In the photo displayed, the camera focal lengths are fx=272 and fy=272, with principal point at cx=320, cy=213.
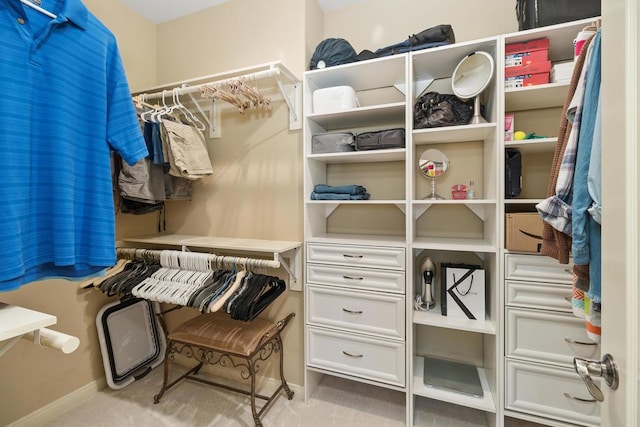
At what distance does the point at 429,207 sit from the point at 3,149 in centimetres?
206

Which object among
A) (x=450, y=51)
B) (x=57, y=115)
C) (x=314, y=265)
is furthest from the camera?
(x=314, y=265)

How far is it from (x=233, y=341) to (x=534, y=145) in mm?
2051

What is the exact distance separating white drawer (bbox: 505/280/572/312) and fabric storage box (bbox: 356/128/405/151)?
969mm

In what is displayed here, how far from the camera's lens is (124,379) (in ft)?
6.73

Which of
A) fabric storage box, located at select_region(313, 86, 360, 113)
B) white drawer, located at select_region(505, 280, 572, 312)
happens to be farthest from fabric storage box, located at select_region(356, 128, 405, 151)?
white drawer, located at select_region(505, 280, 572, 312)

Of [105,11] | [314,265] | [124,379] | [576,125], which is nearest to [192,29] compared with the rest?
[105,11]

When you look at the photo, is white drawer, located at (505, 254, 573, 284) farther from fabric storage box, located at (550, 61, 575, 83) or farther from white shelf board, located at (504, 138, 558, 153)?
fabric storage box, located at (550, 61, 575, 83)

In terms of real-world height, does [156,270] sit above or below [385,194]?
below

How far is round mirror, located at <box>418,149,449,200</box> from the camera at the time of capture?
6.08ft

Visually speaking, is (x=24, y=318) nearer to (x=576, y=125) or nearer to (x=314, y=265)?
(x=314, y=265)

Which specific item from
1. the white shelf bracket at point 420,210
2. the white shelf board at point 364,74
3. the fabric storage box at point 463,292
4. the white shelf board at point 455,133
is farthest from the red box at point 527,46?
the fabric storage box at point 463,292

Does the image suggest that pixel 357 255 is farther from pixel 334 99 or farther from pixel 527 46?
pixel 527 46

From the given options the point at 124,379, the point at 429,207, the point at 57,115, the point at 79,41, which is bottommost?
the point at 124,379

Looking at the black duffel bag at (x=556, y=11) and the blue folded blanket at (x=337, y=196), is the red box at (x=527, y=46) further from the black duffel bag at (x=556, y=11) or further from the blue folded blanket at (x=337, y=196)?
the blue folded blanket at (x=337, y=196)
